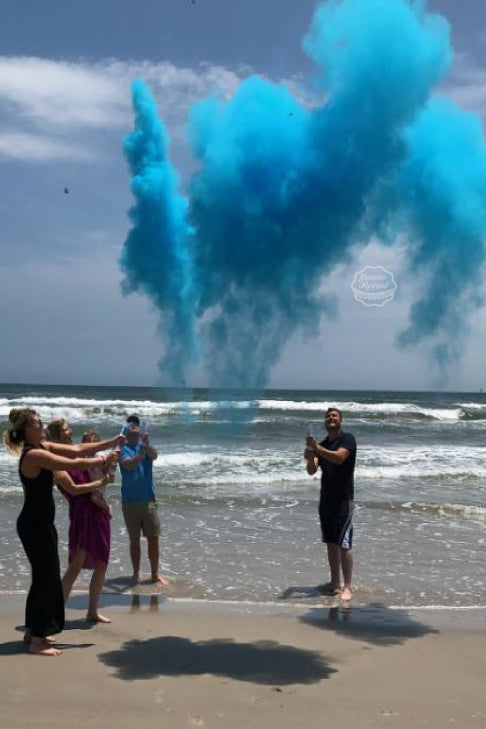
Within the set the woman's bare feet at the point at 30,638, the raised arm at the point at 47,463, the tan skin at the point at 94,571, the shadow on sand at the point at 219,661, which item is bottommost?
the shadow on sand at the point at 219,661

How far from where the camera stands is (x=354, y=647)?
4.95 metres

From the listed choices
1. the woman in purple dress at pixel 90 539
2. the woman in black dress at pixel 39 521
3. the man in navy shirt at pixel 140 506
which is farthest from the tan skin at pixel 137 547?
the woman in black dress at pixel 39 521

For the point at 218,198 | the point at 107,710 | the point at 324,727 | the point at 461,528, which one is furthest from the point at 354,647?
the point at 218,198

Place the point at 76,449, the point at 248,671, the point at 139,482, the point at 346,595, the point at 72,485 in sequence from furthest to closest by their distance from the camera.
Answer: the point at 139,482 → the point at 346,595 → the point at 72,485 → the point at 76,449 → the point at 248,671

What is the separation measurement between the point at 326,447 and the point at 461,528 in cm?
408

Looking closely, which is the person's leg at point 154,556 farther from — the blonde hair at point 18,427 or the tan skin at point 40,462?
the blonde hair at point 18,427

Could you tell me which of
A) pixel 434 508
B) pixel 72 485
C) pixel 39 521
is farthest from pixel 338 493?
pixel 434 508

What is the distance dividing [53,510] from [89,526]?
2.74 ft

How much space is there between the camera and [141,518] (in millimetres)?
6883

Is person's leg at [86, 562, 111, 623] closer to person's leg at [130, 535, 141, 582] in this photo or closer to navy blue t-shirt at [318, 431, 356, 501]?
person's leg at [130, 535, 141, 582]

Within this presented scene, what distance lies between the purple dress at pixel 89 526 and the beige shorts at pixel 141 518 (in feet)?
4.13

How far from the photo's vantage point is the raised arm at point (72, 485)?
16.6 feet

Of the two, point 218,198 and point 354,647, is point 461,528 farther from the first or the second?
point 218,198

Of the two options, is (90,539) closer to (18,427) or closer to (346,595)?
(18,427)
